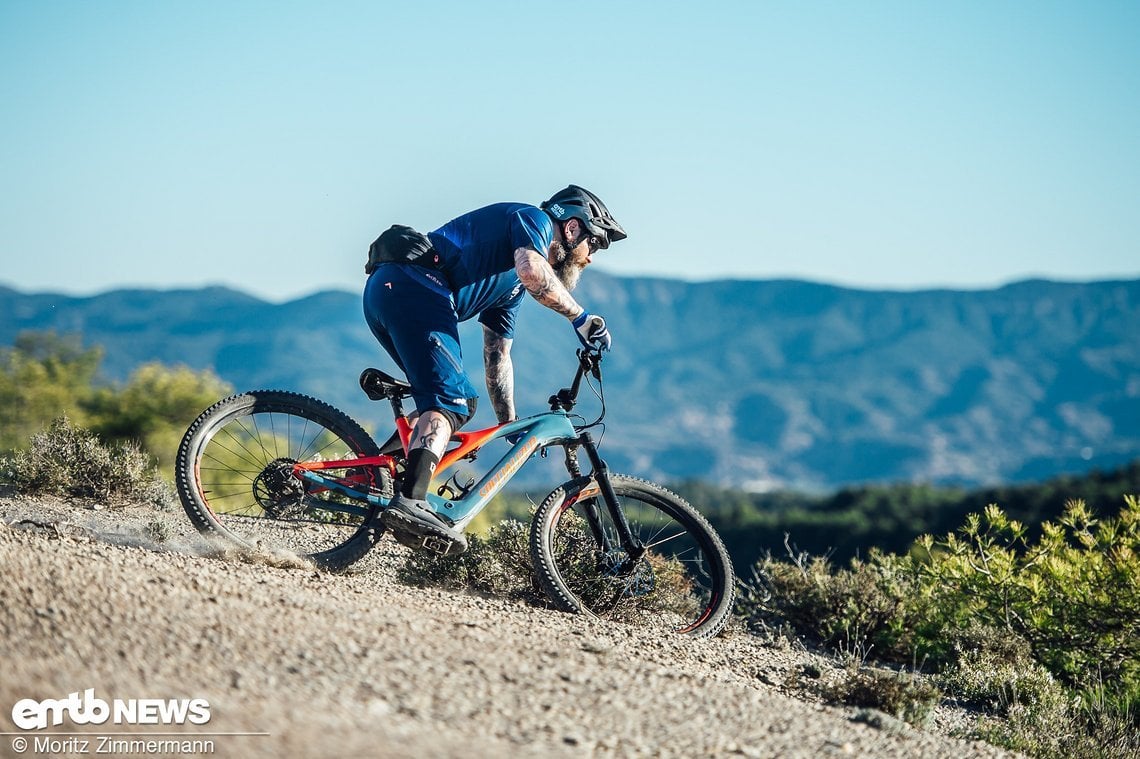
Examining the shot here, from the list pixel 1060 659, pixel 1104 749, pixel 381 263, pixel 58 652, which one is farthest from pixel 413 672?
pixel 1060 659

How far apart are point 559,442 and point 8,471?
4.88 m

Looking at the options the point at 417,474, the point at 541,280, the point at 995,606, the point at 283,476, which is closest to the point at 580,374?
the point at 541,280

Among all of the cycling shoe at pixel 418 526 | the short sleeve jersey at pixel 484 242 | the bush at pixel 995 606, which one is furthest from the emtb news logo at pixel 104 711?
the bush at pixel 995 606

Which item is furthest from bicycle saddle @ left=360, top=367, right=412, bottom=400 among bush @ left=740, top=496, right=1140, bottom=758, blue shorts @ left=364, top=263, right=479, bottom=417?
bush @ left=740, top=496, right=1140, bottom=758

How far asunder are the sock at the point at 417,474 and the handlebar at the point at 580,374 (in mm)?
785

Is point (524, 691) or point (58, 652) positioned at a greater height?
point (58, 652)

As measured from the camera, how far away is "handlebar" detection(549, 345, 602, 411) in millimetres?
6141

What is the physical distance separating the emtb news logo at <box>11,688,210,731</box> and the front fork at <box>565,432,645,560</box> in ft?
10.0

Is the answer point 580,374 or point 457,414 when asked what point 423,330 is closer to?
point 457,414

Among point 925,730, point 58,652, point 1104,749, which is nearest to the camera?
point 58,652

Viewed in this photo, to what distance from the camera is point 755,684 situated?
225 inches

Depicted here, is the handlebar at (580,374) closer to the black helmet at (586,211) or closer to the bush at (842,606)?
the black helmet at (586,211)

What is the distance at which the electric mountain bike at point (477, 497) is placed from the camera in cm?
616

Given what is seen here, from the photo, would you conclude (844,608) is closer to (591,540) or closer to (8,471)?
(591,540)
